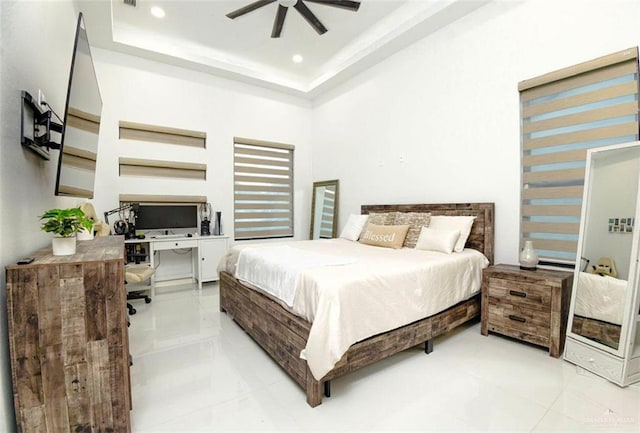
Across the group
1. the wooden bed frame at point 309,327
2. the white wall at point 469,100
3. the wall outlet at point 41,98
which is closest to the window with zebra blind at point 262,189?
the white wall at point 469,100

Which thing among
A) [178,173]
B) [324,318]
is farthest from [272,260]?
[178,173]

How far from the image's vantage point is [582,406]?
169 cm

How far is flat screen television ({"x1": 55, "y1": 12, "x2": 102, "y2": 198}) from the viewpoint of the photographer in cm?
167

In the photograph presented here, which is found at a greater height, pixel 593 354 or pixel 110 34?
pixel 110 34

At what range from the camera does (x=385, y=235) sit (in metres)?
3.39

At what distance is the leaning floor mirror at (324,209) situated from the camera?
514 centimetres

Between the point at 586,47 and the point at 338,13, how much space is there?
2.57 m

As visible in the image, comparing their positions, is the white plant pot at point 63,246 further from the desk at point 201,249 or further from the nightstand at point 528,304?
the nightstand at point 528,304

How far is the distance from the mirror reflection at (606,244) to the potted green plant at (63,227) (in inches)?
132

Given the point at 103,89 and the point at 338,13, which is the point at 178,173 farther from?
the point at 338,13

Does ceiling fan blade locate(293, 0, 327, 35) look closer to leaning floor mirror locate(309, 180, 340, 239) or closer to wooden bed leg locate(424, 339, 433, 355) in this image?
leaning floor mirror locate(309, 180, 340, 239)

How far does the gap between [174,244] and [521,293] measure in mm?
4104

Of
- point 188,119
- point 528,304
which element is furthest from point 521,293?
point 188,119

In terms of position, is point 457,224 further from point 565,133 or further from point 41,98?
point 41,98
